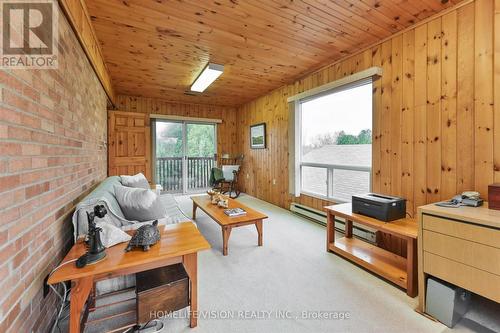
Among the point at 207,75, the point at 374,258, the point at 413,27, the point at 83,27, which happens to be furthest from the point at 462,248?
the point at 207,75

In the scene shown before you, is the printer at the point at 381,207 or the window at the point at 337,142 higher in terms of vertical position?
the window at the point at 337,142

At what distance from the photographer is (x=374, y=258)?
2.10m

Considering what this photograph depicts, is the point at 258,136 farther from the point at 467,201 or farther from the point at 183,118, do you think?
the point at 467,201

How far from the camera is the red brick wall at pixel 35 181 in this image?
2.94 feet

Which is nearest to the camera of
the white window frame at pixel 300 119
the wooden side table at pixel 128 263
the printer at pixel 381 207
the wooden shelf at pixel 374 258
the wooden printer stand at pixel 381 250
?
the wooden side table at pixel 128 263

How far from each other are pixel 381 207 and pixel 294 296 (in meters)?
1.11

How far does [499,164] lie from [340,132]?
1.65 metres

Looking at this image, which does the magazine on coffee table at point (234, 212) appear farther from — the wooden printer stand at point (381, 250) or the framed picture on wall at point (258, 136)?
the framed picture on wall at point (258, 136)

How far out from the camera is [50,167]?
131 cm

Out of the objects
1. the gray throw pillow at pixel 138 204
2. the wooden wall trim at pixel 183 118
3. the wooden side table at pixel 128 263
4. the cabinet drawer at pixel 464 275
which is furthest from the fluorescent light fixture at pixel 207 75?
the cabinet drawer at pixel 464 275

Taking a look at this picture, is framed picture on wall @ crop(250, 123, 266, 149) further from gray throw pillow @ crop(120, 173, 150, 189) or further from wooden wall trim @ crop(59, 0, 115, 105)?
wooden wall trim @ crop(59, 0, 115, 105)

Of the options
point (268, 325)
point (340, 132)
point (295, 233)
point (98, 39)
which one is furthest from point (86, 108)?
point (340, 132)

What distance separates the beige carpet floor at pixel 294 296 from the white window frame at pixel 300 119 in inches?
44.0

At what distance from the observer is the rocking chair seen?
527cm
